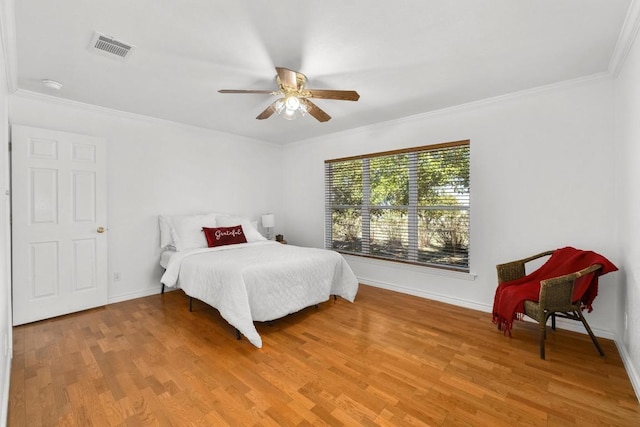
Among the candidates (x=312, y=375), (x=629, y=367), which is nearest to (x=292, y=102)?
(x=312, y=375)

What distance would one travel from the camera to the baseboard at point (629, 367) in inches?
74.4

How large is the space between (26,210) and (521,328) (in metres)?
5.11

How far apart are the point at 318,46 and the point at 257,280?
200cm

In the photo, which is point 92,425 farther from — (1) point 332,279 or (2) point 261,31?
(2) point 261,31

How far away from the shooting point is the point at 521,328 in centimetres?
289

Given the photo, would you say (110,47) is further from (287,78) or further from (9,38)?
(287,78)

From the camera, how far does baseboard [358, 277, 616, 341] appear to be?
269cm

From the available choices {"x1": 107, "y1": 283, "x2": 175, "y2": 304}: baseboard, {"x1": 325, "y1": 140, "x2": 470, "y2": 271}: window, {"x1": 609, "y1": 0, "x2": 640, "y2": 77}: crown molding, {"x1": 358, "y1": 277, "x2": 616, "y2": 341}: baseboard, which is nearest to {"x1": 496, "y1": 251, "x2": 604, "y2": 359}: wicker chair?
{"x1": 358, "y1": 277, "x2": 616, "y2": 341}: baseboard

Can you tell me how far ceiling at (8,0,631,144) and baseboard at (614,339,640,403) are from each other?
7.59 ft

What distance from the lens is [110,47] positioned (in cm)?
217

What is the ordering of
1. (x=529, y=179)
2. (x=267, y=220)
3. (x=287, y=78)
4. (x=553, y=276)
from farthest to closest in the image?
(x=267, y=220), (x=529, y=179), (x=553, y=276), (x=287, y=78)

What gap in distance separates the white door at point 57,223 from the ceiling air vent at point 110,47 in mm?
1494

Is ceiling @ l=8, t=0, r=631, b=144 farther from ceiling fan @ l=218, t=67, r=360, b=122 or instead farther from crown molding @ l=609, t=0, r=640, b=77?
ceiling fan @ l=218, t=67, r=360, b=122

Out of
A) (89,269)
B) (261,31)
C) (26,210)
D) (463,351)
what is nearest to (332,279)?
(463,351)
